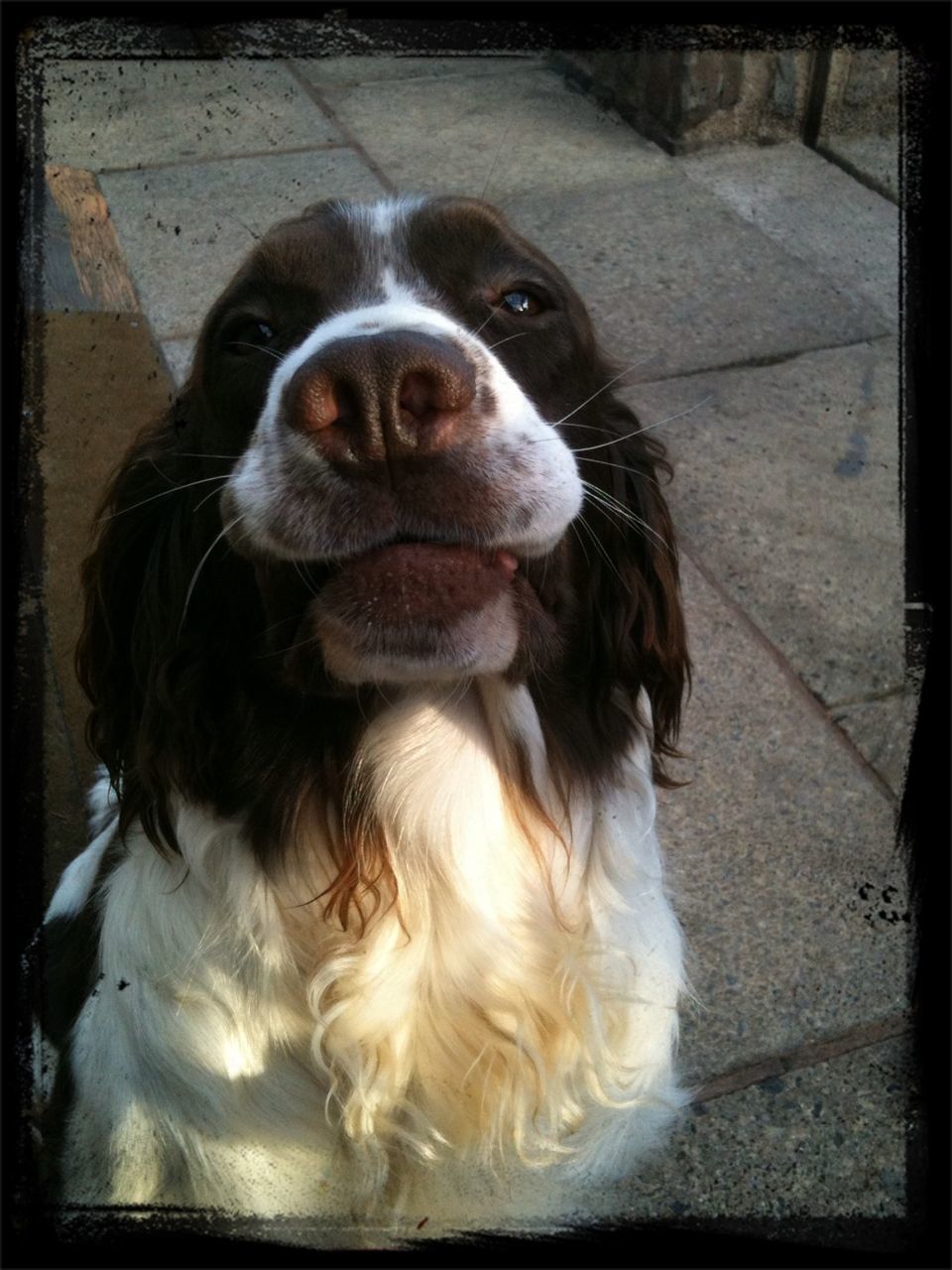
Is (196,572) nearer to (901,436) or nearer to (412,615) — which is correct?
(412,615)

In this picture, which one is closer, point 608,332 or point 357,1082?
point 357,1082

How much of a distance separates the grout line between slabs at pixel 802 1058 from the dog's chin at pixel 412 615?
4.23ft

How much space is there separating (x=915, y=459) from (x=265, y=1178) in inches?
75.4

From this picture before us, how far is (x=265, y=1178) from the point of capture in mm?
2125

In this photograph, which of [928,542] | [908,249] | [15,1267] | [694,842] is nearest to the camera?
[15,1267]

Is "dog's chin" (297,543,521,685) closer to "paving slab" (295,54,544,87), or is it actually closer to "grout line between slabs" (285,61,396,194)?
"grout line between slabs" (285,61,396,194)

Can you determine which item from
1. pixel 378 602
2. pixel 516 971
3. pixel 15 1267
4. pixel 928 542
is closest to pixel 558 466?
pixel 378 602

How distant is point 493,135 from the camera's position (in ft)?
18.5

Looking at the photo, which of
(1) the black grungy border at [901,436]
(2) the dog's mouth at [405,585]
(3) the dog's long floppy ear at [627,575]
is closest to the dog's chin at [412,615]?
(2) the dog's mouth at [405,585]

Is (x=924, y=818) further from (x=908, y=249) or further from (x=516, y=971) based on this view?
(x=908, y=249)

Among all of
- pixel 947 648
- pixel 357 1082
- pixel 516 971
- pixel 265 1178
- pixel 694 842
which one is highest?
pixel 947 648

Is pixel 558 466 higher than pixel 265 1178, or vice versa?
pixel 558 466

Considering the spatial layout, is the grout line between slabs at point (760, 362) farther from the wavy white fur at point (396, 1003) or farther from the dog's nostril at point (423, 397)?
the dog's nostril at point (423, 397)

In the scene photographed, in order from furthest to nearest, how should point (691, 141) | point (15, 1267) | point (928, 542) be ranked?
point (691, 141)
point (928, 542)
point (15, 1267)
